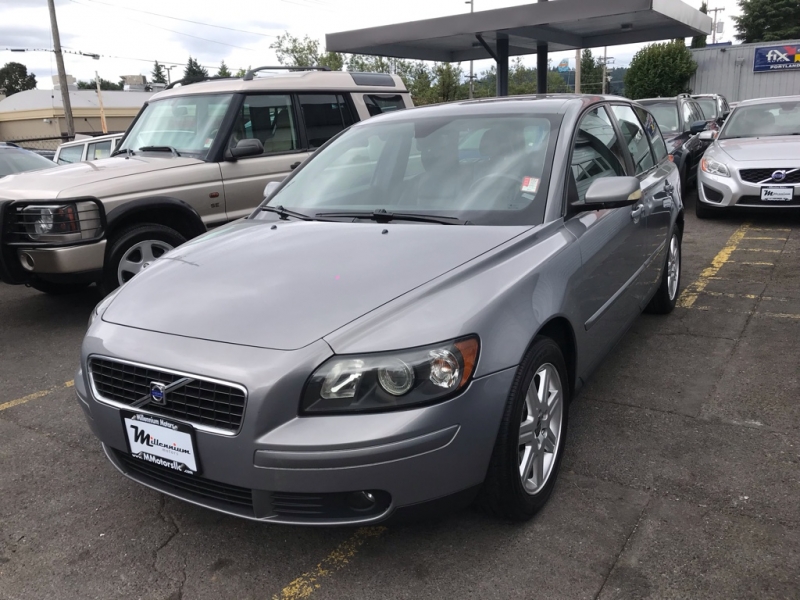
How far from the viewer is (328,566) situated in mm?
2521

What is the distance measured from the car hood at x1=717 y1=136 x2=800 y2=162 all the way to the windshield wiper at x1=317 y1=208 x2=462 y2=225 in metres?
7.02

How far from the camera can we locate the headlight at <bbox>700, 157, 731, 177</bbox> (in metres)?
8.92

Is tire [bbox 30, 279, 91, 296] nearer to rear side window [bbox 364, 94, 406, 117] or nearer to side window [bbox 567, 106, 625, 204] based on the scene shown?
rear side window [bbox 364, 94, 406, 117]

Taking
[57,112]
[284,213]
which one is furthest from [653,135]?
[57,112]

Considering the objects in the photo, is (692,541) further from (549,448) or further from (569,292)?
(569,292)

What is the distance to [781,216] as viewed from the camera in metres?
9.63

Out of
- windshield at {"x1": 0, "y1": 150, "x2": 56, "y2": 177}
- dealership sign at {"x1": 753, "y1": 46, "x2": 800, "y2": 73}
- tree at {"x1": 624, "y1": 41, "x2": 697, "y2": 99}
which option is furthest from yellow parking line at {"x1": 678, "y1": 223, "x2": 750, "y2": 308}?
tree at {"x1": 624, "y1": 41, "x2": 697, "y2": 99}

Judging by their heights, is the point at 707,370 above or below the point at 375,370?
below

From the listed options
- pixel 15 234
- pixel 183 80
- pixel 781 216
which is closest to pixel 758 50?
pixel 781 216

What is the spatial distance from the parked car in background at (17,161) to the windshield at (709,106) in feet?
41.7

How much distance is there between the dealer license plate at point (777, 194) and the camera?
8.36 m

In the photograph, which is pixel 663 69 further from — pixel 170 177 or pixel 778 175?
pixel 170 177

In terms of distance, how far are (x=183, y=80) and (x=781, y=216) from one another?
7.94 meters

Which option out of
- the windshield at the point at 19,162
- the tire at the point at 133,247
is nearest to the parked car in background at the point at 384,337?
the tire at the point at 133,247
